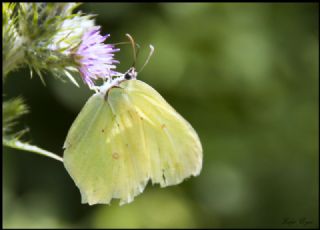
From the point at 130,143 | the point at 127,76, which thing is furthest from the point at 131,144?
the point at 127,76

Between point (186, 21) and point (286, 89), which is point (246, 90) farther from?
point (186, 21)

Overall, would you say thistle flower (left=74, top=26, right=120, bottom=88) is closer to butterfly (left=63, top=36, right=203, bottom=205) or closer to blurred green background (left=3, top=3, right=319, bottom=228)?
butterfly (left=63, top=36, right=203, bottom=205)

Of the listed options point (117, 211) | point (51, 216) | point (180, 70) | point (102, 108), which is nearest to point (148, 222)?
point (117, 211)

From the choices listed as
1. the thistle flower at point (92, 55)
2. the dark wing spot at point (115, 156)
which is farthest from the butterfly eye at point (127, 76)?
the dark wing spot at point (115, 156)

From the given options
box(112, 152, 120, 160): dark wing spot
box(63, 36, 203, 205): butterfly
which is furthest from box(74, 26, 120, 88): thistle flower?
box(112, 152, 120, 160): dark wing spot

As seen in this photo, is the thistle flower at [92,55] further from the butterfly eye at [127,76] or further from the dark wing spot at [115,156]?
the dark wing spot at [115,156]
